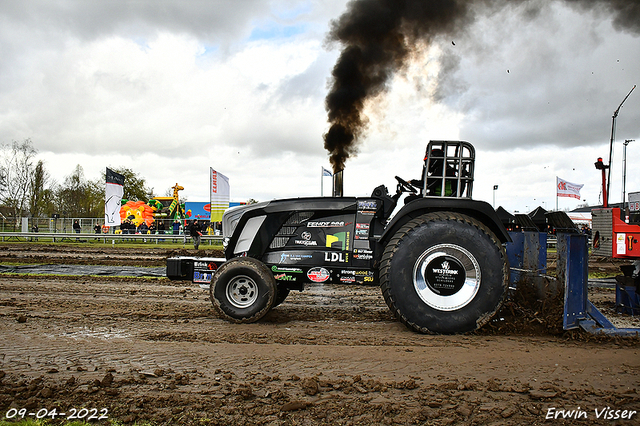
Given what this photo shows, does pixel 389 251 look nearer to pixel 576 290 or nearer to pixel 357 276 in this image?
pixel 357 276

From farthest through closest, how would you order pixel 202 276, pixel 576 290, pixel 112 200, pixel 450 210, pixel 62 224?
pixel 62 224 < pixel 112 200 < pixel 202 276 < pixel 450 210 < pixel 576 290

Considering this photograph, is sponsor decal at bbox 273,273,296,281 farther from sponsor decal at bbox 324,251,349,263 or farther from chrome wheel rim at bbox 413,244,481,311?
chrome wheel rim at bbox 413,244,481,311

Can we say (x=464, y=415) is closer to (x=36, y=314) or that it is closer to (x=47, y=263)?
(x=36, y=314)

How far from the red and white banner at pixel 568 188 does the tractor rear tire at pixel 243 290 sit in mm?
33172

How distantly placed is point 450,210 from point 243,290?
2795mm

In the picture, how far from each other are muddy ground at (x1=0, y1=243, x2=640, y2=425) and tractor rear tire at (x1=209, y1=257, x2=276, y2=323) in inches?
7.2

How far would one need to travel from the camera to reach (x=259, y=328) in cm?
520

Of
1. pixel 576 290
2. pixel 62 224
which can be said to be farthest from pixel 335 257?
pixel 62 224

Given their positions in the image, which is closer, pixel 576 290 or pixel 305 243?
pixel 576 290

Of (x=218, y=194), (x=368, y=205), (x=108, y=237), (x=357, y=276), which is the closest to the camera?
(x=357, y=276)

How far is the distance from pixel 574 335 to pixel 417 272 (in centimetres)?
180

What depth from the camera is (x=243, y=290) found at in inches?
216

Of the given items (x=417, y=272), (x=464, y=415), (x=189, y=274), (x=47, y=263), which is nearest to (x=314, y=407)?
(x=464, y=415)

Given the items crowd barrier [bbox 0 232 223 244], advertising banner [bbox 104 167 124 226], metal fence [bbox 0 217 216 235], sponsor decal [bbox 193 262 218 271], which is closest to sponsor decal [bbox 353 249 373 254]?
sponsor decal [bbox 193 262 218 271]
